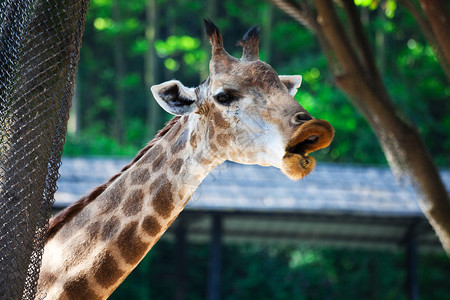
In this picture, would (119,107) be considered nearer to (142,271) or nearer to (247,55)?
(142,271)

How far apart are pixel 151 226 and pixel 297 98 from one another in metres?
14.9

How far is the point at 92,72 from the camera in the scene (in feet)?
80.2

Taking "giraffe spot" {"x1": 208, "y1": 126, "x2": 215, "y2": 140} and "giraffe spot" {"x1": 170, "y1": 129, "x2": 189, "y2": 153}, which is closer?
"giraffe spot" {"x1": 208, "y1": 126, "x2": 215, "y2": 140}

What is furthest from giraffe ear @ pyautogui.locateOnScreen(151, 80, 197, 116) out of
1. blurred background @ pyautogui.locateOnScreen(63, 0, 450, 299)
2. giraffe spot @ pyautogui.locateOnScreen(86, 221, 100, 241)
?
blurred background @ pyautogui.locateOnScreen(63, 0, 450, 299)

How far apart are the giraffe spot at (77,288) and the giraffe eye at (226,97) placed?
107 centimetres

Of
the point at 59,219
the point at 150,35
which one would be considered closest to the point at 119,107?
the point at 150,35

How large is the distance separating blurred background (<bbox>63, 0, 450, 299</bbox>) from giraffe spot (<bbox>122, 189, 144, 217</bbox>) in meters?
3.25

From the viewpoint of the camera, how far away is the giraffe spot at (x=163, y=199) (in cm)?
312

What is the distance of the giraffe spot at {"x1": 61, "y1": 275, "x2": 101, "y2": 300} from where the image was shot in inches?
119

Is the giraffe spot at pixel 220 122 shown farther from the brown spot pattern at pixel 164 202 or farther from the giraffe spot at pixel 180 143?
the brown spot pattern at pixel 164 202

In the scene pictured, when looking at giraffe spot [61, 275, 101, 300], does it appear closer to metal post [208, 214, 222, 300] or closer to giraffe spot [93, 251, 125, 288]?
giraffe spot [93, 251, 125, 288]

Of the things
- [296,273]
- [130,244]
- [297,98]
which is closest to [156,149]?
[130,244]

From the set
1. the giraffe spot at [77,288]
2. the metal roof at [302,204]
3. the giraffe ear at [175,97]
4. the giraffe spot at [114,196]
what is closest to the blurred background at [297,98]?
the metal roof at [302,204]

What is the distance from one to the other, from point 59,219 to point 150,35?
16813 millimetres
